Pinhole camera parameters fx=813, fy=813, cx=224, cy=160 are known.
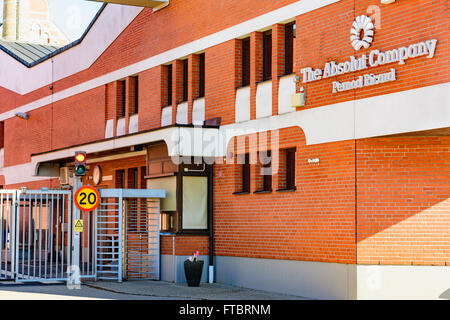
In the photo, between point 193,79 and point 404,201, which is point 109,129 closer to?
point 193,79

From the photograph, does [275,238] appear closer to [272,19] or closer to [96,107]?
[272,19]

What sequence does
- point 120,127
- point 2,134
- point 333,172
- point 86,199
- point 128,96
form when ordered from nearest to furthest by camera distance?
1. point 333,172
2. point 86,199
3. point 128,96
4. point 120,127
5. point 2,134

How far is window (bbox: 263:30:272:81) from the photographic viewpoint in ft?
70.7

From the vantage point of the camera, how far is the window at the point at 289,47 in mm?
20562

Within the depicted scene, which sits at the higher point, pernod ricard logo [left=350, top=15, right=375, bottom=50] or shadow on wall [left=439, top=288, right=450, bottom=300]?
pernod ricard logo [left=350, top=15, right=375, bottom=50]

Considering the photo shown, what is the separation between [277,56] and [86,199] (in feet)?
19.7

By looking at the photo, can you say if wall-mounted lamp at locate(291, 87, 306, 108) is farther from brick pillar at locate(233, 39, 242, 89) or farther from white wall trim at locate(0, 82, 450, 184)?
brick pillar at locate(233, 39, 242, 89)

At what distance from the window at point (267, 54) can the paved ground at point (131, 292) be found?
571cm

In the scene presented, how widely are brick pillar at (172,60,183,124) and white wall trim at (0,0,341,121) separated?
28cm

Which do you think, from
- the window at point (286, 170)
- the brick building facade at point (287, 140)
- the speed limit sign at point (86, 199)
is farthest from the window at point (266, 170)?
the speed limit sign at point (86, 199)

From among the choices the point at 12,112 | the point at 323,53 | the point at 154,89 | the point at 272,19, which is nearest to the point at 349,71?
the point at 323,53

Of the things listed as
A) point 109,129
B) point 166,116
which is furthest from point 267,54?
point 109,129

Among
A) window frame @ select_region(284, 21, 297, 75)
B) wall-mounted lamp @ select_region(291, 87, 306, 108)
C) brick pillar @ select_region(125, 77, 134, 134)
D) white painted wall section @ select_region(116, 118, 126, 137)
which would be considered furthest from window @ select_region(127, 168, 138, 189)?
wall-mounted lamp @ select_region(291, 87, 306, 108)

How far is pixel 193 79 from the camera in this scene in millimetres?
24531
